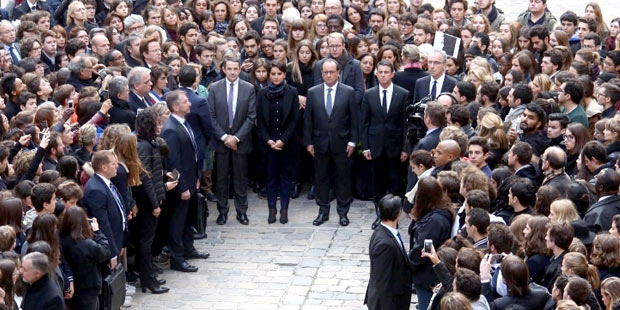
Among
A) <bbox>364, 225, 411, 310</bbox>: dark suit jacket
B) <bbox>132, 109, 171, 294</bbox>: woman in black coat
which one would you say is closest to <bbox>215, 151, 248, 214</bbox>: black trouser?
<bbox>132, 109, 171, 294</bbox>: woman in black coat

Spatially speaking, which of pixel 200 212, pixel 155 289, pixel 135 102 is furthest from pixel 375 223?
pixel 135 102

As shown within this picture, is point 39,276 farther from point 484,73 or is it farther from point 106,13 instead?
point 106,13

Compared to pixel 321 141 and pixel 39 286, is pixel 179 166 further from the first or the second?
pixel 39 286

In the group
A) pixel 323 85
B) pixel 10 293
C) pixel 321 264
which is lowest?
pixel 321 264

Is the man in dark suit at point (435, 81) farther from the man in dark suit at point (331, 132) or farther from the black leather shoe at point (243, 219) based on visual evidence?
the black leather shoe at point (243, 219)

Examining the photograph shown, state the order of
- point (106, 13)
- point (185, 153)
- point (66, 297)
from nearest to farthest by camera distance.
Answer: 1. point (66, 297)
2. point (185, 153)
3. point (106, 13)

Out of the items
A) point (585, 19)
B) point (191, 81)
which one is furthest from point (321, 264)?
point (585, 19)

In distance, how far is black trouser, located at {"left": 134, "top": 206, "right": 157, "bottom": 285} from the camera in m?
11.7

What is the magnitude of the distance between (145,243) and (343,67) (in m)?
4.28

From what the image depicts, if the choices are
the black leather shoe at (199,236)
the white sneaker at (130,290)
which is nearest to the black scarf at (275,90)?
the black leather shoe at (199,236)

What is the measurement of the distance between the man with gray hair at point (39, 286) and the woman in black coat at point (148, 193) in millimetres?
2736

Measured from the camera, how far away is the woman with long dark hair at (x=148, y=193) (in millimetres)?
11508

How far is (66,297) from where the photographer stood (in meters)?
9.74

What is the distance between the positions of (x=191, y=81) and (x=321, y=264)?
2.95 metres
